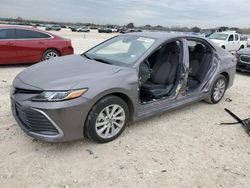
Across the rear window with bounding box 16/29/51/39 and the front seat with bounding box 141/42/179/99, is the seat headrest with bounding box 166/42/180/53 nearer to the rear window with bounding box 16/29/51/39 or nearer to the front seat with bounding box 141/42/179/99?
the front seat with bounding box 141/42/179/99

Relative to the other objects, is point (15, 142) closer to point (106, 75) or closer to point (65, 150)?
point (65, 150)

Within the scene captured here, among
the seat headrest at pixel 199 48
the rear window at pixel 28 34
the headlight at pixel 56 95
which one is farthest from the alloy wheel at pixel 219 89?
the rear window at pixel 28 34

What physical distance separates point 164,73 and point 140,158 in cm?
185

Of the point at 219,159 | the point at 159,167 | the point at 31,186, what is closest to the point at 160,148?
the point at 159,167

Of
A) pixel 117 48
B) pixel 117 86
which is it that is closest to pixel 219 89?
pixel 117 48

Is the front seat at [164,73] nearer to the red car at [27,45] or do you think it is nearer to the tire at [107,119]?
the tire at [107,119]

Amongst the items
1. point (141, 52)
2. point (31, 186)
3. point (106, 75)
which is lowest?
point (31, 186)

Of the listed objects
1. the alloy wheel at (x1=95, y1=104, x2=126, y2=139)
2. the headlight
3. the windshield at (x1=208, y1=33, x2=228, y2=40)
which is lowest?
the alloy wheel at (x1=95, y1=104, x2=126, y2=139)

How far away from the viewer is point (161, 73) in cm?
464

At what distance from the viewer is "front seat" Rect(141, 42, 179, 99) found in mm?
4352

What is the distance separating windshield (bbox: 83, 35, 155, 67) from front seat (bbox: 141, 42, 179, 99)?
0.57 metres

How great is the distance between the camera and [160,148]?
356 centimetres

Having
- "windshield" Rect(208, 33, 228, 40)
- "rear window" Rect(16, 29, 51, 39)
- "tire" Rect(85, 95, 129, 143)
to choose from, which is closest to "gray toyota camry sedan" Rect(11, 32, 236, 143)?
"tire" Rect(85, 95, 129, 143)

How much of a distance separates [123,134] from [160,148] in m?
0.63
